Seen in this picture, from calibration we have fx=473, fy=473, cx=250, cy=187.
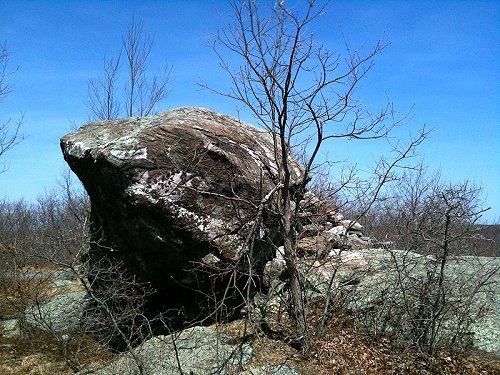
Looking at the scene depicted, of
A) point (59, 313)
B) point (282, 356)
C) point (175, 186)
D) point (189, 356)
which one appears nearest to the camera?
point (282, 356)

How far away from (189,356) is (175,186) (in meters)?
2.36

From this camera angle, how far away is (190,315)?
772cm

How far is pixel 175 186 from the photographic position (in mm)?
6750

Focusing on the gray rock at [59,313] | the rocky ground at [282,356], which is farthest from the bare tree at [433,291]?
the gray rock at [59,313]

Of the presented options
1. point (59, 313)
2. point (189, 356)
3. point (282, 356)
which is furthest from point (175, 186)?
point (59, 313)

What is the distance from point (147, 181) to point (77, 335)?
371 cm

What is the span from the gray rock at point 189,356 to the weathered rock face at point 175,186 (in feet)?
2.99

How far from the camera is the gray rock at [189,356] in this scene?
6215 mm

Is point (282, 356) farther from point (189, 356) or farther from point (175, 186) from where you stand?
point (175, 186)

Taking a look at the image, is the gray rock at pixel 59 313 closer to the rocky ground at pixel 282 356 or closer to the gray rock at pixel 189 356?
the rocky ground at pixel 282 356

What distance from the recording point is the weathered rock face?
6707 mm

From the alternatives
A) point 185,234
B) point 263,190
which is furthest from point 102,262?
point 263,190

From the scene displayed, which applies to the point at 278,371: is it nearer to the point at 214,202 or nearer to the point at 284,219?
the point at 284,219

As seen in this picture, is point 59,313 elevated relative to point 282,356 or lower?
elevated
